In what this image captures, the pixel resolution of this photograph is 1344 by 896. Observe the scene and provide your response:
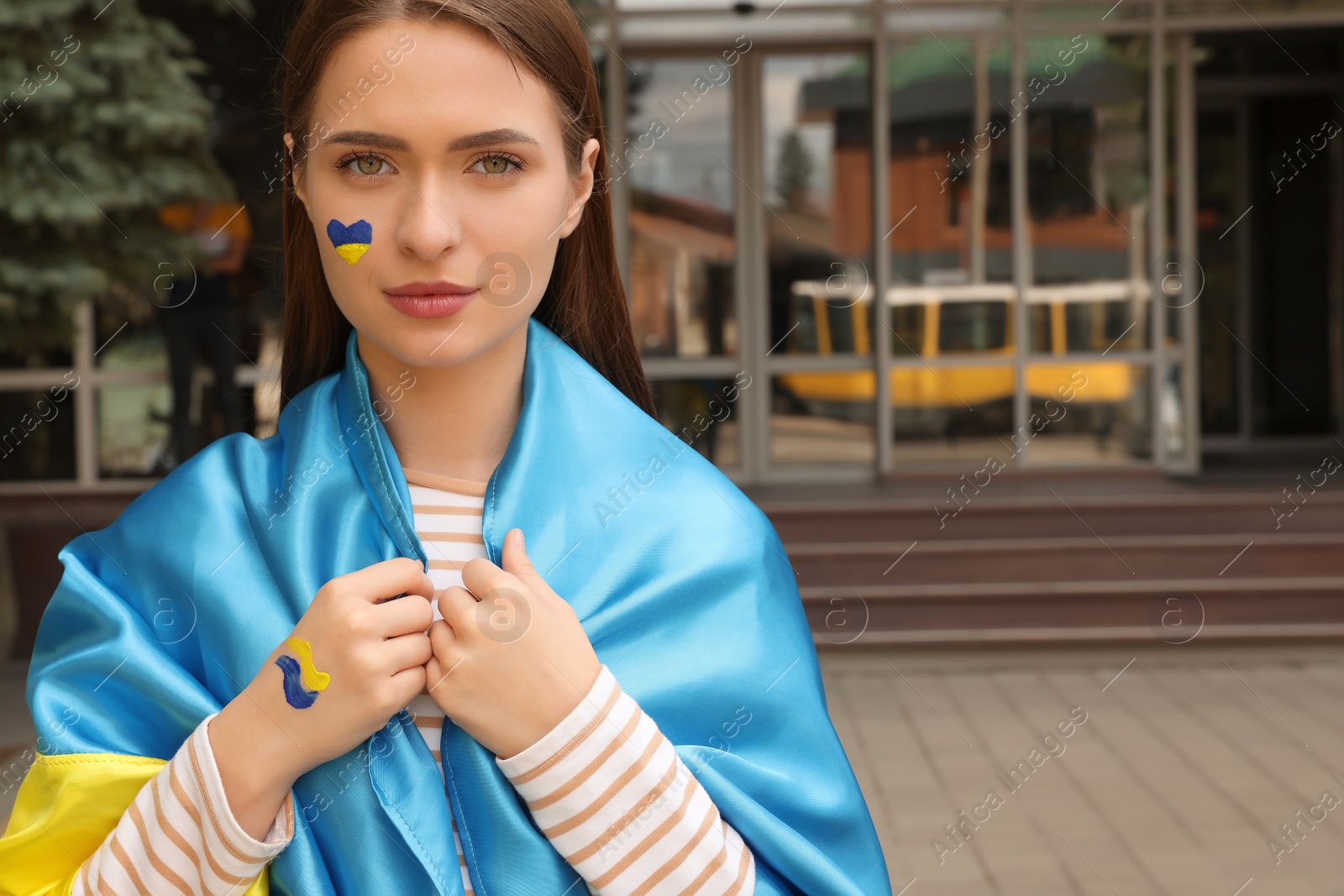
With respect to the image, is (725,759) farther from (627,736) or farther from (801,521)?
(801,521)

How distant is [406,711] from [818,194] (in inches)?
350

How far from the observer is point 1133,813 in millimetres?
4719

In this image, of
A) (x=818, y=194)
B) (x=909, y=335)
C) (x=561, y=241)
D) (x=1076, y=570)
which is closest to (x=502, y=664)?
(x=561, y=241)

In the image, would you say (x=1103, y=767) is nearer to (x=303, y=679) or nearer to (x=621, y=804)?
(x=621, y=804)

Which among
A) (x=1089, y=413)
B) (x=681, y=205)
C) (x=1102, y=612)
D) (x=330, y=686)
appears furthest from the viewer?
(x=681, y=205)

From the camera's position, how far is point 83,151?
532cm

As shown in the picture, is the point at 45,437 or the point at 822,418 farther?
the point at 822,418

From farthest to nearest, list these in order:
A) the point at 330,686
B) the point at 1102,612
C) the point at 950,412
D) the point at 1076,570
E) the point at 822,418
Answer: the point at 822,418 → the point at 950,412 → the point at 1076,570 → the point at 1102,612 → the point at 330,686

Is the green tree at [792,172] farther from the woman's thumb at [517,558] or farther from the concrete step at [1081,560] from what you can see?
the woman's thumb at [517,558]

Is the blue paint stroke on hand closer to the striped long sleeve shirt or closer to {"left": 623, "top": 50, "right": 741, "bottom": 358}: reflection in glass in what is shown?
the striped long sleeve shirt

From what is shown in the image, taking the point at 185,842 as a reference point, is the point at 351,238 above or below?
above

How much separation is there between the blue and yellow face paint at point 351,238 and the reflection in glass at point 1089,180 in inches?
346

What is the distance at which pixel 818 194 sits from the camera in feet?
31.7

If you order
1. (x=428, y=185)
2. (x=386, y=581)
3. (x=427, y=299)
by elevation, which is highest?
(x=428, y=185)
